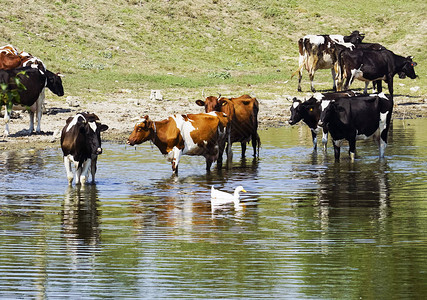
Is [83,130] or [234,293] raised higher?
[83,130]

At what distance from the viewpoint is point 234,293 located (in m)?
9.02

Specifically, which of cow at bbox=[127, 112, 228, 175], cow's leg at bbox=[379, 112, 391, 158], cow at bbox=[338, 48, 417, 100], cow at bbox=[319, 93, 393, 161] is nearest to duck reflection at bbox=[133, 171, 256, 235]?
cow at bbox=[127, 112, 228, 175]

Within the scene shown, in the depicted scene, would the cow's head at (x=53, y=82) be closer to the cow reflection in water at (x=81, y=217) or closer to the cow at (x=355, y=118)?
the cow at (x=355, y=118)

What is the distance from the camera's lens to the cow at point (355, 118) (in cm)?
2064

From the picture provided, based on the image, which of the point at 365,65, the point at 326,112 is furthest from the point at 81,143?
the point at 365,65

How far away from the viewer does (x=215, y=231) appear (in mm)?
12430

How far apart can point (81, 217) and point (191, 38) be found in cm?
3403

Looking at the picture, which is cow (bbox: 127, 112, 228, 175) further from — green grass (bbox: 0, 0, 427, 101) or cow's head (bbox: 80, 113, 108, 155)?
green grass (bbox: 0, 0, 427, 101)

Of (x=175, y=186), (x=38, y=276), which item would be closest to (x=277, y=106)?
(x=175, y=186)

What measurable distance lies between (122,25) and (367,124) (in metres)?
27.6

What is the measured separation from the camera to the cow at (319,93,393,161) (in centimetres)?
2064

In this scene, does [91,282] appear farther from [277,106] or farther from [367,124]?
[277,106]

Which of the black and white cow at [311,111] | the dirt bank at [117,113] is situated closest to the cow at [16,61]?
the dirt bank at [117,113]

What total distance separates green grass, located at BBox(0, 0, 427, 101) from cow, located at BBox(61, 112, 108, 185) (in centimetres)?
1419
